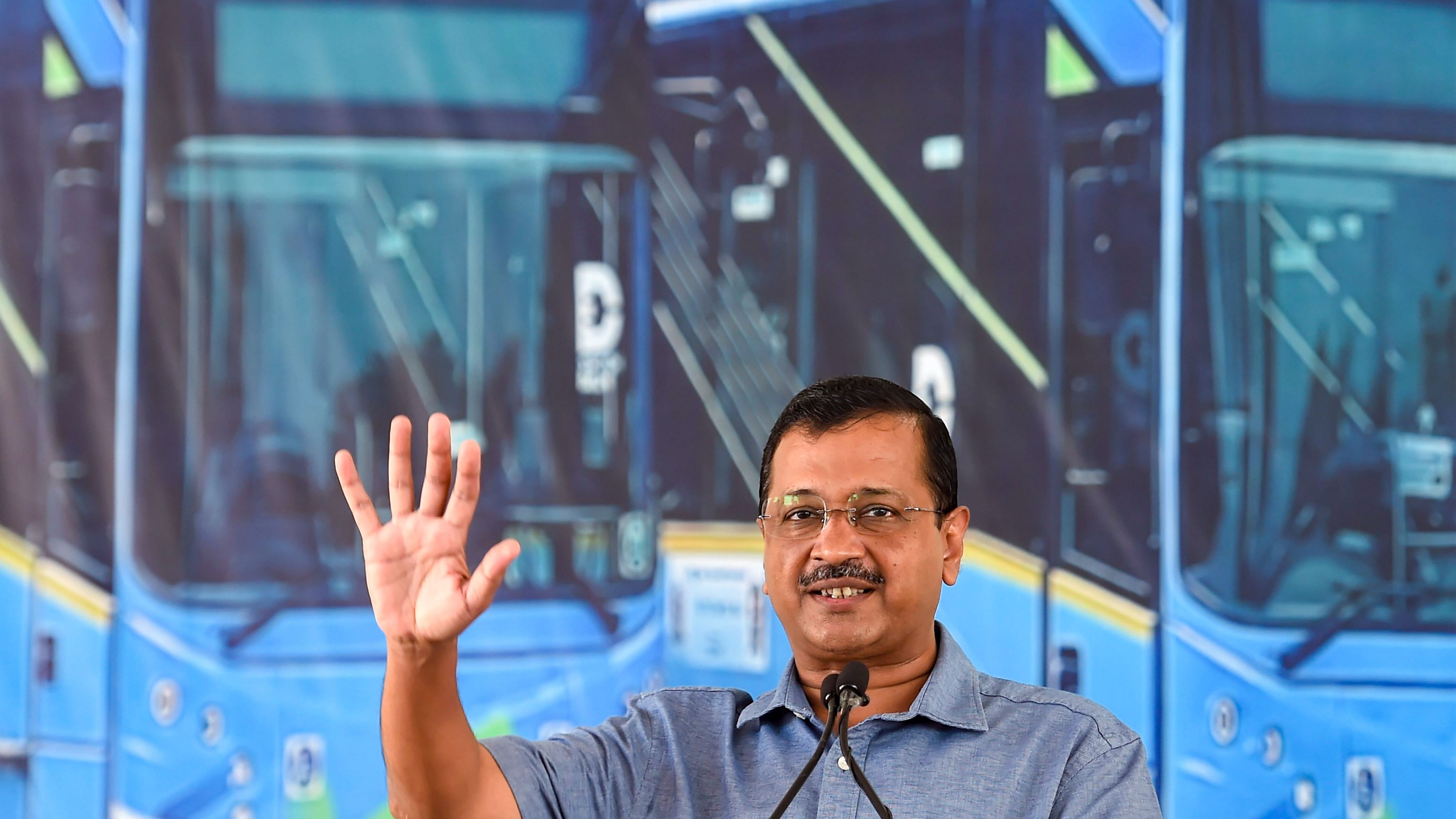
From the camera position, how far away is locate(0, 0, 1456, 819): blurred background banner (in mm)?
2422

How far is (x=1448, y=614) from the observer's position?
2289mm

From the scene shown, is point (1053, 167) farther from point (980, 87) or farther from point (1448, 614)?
point (1448, 614)

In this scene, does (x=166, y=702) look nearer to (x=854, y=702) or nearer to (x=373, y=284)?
(x=373, y=284)

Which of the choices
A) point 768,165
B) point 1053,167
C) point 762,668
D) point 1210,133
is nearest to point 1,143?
point 768,165

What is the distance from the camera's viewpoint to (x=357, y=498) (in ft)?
3.96

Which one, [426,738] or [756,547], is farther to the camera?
[756,547]

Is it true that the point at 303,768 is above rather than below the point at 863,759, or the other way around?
below

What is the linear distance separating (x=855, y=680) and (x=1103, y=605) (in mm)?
1369

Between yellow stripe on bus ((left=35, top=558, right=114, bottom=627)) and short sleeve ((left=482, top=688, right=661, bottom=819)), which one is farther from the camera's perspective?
yellow stripe on bus ((left=35, top=558, right=114, bottom=627))

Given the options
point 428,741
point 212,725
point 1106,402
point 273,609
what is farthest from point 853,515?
point 212,725

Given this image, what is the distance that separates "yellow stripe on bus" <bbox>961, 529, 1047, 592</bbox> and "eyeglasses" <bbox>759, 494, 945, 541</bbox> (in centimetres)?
113

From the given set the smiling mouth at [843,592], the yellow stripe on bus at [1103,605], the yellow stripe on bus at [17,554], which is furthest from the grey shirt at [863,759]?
the yellow stripe on bus at [17,554]

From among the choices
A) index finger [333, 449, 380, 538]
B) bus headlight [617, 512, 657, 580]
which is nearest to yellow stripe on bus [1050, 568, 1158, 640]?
bus headlight [617, 512, 657, 580]

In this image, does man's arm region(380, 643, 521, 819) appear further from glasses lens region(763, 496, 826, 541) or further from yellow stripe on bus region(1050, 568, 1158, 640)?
yellow stripe on bus region(1050, 568, 1158, 640)
